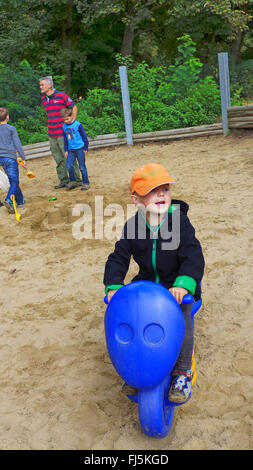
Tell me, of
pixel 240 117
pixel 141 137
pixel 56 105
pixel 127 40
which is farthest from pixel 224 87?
pixel 127 40

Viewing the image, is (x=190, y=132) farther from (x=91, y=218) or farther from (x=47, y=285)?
→ (x=47, y=285)

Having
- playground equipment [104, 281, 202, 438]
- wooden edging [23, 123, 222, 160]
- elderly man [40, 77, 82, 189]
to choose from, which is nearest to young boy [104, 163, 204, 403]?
playground equipment [104, 281, 202, 438]

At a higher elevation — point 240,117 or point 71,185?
point 240,117

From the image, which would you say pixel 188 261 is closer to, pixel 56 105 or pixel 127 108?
pixel 56 105

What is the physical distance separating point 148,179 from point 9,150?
15.2 feet

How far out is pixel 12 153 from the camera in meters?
6.59

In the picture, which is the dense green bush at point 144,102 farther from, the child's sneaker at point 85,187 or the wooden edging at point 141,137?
the child's sneaker at point 85,187

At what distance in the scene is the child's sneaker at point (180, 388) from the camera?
2283mm

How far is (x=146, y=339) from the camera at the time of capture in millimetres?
2135

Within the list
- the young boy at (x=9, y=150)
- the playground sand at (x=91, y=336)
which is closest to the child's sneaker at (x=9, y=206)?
the young boy at (x=9, y=150)

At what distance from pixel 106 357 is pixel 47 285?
1.44m

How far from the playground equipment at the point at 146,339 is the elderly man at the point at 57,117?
5.59 meters

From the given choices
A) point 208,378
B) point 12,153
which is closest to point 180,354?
point 208,378

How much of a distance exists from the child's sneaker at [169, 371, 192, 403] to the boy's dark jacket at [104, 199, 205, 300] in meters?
0.51
